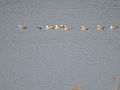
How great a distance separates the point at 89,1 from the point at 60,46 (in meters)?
1.97

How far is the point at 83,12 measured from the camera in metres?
6.45

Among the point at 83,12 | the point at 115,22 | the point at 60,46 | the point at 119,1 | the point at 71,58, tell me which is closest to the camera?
the point at 71,58

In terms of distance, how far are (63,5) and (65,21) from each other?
87 centimetres

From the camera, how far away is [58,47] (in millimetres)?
5266

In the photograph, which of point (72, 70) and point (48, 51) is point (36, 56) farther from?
point (72, 70)

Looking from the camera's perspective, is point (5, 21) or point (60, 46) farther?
point (5, 21)

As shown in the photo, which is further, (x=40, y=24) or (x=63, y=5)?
(x=63, y=5)

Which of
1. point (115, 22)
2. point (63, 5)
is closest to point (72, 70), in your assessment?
point (115, 22)

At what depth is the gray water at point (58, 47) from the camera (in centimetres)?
430

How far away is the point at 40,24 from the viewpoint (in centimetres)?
606

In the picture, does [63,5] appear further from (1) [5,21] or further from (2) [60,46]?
(2) [60,46]

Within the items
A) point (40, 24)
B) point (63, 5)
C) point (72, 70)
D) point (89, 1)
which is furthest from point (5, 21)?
point (72, 70)

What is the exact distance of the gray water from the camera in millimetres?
4305

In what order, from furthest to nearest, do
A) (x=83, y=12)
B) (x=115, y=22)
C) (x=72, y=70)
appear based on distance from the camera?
1. (x=83, y=12)
2. (x=115, y=22)
3. (x=72, y=70)
